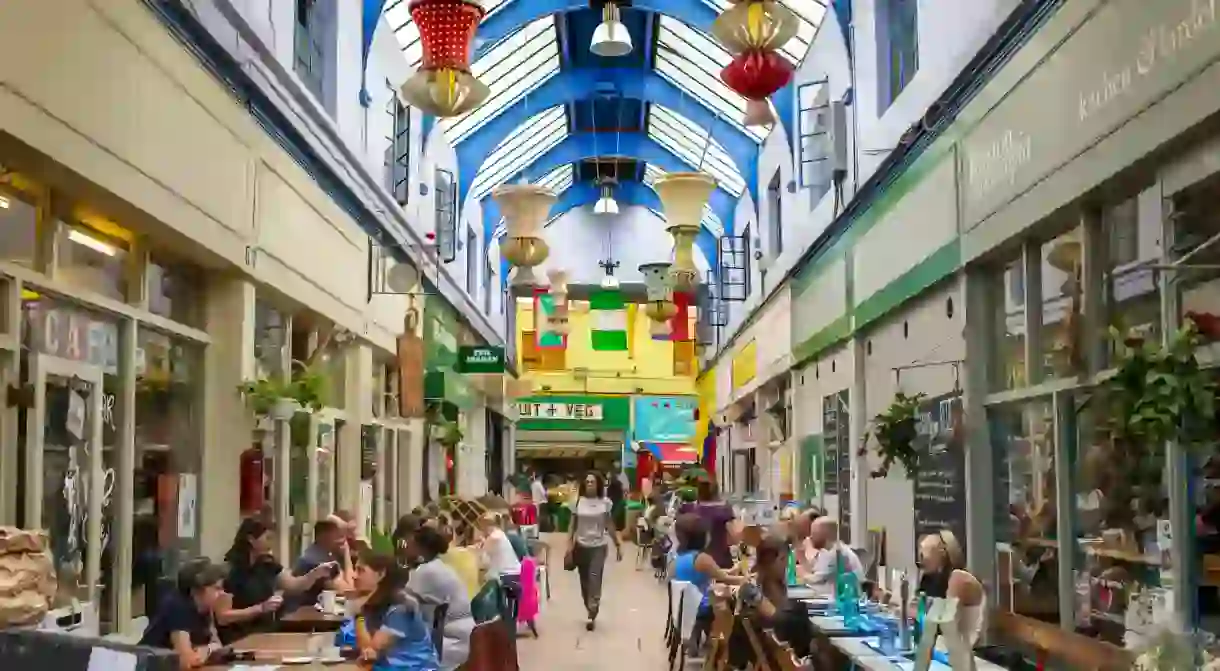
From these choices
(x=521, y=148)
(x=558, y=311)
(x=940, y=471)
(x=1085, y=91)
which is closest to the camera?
(x=1085, y=91)

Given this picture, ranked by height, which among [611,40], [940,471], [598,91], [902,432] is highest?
[598,91]

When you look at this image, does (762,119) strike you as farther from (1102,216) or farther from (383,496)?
(383,496)

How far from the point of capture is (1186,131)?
4.40 m

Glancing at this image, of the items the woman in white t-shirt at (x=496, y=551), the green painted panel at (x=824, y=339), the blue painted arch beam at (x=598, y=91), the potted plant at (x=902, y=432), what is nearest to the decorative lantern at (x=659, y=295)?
the blue painted arch beam at (x=598, y=91)

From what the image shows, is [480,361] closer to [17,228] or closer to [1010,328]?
[1010,328]

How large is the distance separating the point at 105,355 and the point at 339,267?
4501 millimetres

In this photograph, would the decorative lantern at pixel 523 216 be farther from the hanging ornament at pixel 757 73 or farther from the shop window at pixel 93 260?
the shop window at pixel 93 260

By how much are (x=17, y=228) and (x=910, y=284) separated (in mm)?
5446

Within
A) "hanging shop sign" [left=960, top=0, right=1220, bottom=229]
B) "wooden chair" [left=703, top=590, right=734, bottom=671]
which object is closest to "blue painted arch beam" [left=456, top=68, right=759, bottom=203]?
"hanging shop sign" [left=960, top=0, right=1220, bottom=229]

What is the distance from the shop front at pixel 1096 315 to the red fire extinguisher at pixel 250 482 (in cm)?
408

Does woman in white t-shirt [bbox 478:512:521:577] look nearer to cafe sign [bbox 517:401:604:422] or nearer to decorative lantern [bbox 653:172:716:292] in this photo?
decorative lantern [bbox 653:172:716:292]

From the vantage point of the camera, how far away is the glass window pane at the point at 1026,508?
6.12 meters

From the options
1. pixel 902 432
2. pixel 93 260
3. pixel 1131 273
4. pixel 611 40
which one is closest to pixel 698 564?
pixel 902 432

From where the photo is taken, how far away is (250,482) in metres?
7.79
